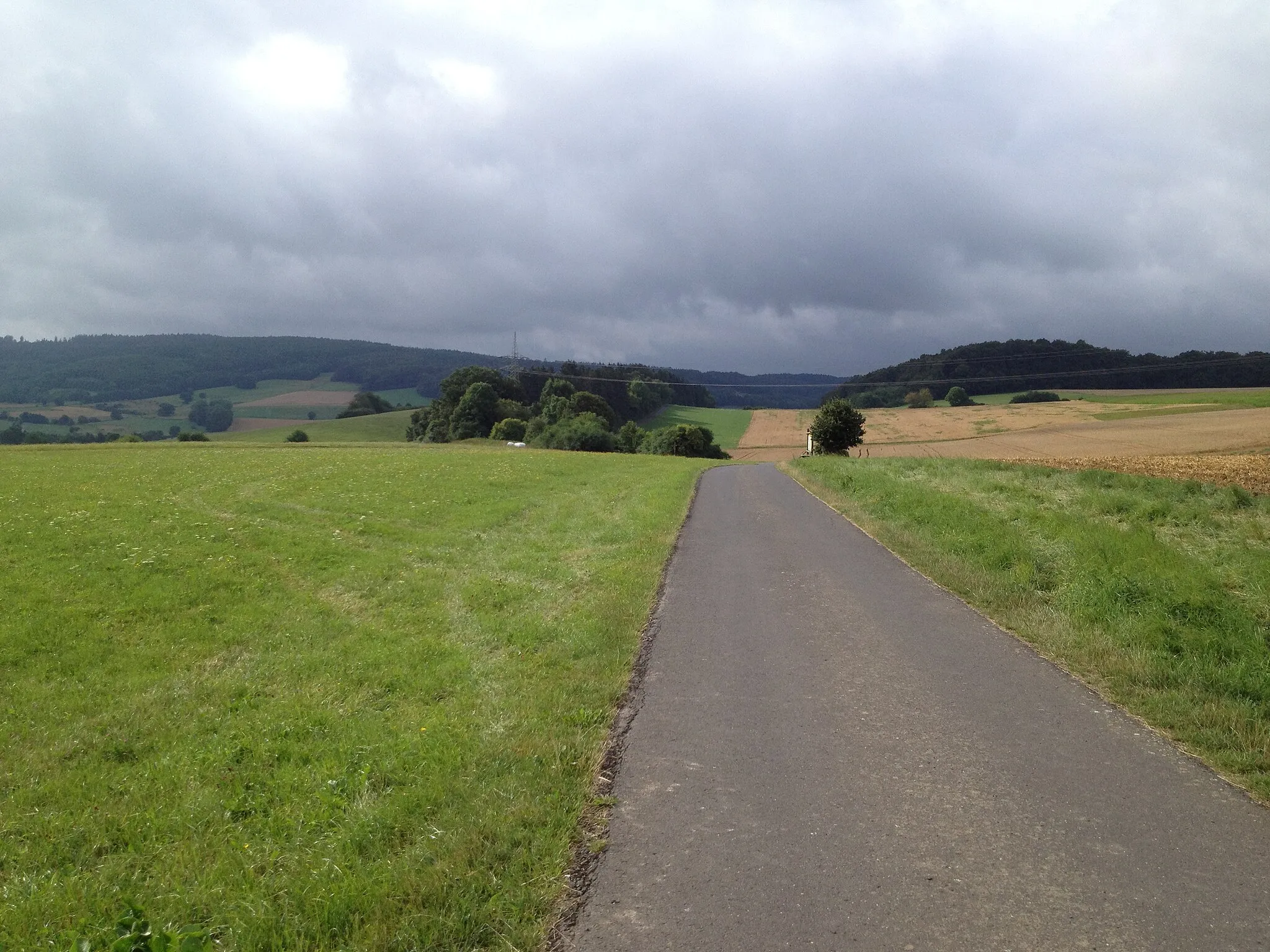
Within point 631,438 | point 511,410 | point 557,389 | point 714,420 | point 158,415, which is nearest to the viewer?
point 631,438

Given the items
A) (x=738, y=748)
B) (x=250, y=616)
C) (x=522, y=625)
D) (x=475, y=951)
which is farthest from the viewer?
(x=250, y=616)

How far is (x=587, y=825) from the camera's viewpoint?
525 cm

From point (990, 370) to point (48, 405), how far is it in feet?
668

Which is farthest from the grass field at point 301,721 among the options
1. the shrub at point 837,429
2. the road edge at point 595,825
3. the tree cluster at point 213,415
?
the tree cluster at point 213,415

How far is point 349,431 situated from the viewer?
129250 millimetres

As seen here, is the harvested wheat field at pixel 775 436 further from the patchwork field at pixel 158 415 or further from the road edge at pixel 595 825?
the patchwork field at pixel 158 415

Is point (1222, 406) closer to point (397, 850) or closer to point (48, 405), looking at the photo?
point (397, 850)

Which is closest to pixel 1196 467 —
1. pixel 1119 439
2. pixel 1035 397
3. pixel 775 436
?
pixel 1119 439

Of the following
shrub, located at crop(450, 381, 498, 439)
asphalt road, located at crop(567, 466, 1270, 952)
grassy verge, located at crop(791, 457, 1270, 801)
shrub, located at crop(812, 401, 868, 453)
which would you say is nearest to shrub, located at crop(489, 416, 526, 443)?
shrub, located at crop(450, 381, 498, 439)

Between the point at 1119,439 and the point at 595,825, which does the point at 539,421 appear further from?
the point at 595,825

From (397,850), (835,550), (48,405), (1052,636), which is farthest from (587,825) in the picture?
(48,405)

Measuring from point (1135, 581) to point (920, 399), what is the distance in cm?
12612

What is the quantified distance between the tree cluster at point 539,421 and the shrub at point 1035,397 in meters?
51.0

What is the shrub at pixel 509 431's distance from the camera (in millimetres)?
106688
